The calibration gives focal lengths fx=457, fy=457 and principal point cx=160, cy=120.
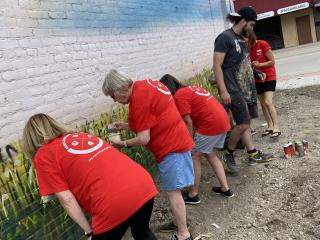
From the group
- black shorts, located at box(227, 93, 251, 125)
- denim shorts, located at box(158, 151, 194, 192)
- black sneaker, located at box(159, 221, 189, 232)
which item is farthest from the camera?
black shorts, located at box(227, 93, 251, 125)

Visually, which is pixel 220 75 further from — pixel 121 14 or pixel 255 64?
pixel 255 64

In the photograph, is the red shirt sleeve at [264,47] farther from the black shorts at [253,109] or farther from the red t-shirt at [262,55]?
the black shorts at [253,109]

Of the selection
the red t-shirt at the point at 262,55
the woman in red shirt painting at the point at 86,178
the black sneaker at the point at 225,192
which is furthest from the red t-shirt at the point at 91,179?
the red t-shirt at the point at 262,55

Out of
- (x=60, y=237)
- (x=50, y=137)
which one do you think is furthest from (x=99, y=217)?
(x=60, y=237)

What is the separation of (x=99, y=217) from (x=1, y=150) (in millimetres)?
1186

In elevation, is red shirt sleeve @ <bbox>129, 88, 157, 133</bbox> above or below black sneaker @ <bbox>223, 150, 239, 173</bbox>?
above

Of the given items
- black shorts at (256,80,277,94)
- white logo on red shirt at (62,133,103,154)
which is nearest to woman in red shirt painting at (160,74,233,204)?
white logo on red shirt at (62,133,103,154)

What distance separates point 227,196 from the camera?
4.85 m

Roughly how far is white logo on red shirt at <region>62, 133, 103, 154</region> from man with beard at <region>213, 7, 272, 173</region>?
9.24 feet

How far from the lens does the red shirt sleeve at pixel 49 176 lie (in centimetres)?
253

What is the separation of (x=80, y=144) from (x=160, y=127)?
1.08 m

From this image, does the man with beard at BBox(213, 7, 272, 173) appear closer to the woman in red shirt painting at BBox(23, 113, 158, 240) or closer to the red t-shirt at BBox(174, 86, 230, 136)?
the red t-shirt at BBox(174, 86, 230, 136)

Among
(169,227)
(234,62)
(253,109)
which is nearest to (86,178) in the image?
(169,227)

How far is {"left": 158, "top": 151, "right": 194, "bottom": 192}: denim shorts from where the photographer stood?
373 cm
